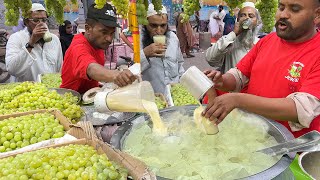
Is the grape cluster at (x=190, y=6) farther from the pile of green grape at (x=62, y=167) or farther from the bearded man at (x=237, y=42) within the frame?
the bearded man at (x=237, y=42)

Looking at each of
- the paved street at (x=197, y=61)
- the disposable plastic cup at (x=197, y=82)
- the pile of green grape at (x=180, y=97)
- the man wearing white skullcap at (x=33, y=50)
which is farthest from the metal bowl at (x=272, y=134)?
the paved street at (x=197, y=61)

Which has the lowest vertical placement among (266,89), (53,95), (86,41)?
(53,95)

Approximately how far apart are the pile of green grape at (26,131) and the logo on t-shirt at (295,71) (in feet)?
4.94

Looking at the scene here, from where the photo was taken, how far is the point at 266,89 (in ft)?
6.72

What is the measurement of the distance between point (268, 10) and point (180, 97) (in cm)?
145

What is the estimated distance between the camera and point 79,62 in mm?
2867

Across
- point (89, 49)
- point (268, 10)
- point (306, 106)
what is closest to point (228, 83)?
point (306, 106)

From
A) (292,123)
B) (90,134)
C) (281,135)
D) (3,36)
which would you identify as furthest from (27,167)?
(3,36)

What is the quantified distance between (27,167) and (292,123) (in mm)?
1507

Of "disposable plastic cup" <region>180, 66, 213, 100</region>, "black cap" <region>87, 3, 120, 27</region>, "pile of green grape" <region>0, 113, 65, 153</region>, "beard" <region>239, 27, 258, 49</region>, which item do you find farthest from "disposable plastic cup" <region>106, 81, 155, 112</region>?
"beard" <region>239, 27, 258, 49</region>

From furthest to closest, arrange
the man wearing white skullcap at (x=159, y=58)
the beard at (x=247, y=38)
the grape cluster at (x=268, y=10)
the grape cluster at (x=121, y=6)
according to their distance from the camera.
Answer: the man wearing white skullcap at (x=159, y=58) → the beard at (x=247, y=38) → the grape cluster at (x=268, y=10) → the grape cluster at (x=121, y=6)

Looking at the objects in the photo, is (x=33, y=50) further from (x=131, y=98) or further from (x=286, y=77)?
(x=286, y=77)

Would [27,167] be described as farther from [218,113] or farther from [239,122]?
[239,122]

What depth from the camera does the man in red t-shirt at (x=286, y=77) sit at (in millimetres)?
1656
